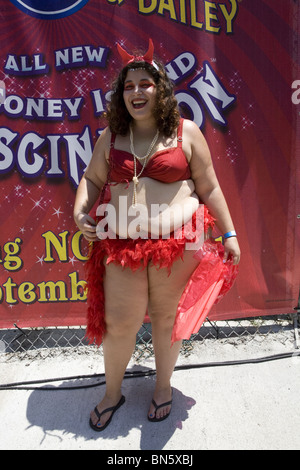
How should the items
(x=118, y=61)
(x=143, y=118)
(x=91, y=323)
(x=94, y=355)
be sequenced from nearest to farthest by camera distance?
(x=143, y=118)
(x=91, y=323)
(x=118, y=61)
(x=94, y=355)

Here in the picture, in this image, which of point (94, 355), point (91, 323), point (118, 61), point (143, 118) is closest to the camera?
point (143, 118)

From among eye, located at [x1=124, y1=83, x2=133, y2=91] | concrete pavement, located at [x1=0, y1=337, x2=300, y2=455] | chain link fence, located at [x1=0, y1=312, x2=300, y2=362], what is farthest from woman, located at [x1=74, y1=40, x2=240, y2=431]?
chain link fence, located at [x1=0, y1=312, x2=300, y2=362]

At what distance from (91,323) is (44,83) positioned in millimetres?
1551

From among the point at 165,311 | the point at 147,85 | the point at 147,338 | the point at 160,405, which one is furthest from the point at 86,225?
the point at 147,338

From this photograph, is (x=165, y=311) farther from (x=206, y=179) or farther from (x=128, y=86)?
(x=128, y=86)

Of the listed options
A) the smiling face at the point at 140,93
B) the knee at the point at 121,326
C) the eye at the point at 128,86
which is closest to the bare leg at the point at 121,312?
the knee at the point at 121,326

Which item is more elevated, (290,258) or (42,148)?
(42,148)

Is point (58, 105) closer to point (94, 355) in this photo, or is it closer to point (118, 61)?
point (118, 61)

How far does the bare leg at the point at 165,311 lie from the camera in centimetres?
189

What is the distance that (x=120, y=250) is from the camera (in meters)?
1.82

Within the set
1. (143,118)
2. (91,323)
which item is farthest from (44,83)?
(91,323)

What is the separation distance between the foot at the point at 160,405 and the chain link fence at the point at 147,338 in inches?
20.3

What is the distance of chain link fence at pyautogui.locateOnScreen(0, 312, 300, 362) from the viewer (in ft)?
9.04

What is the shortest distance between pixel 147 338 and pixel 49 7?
235cm
